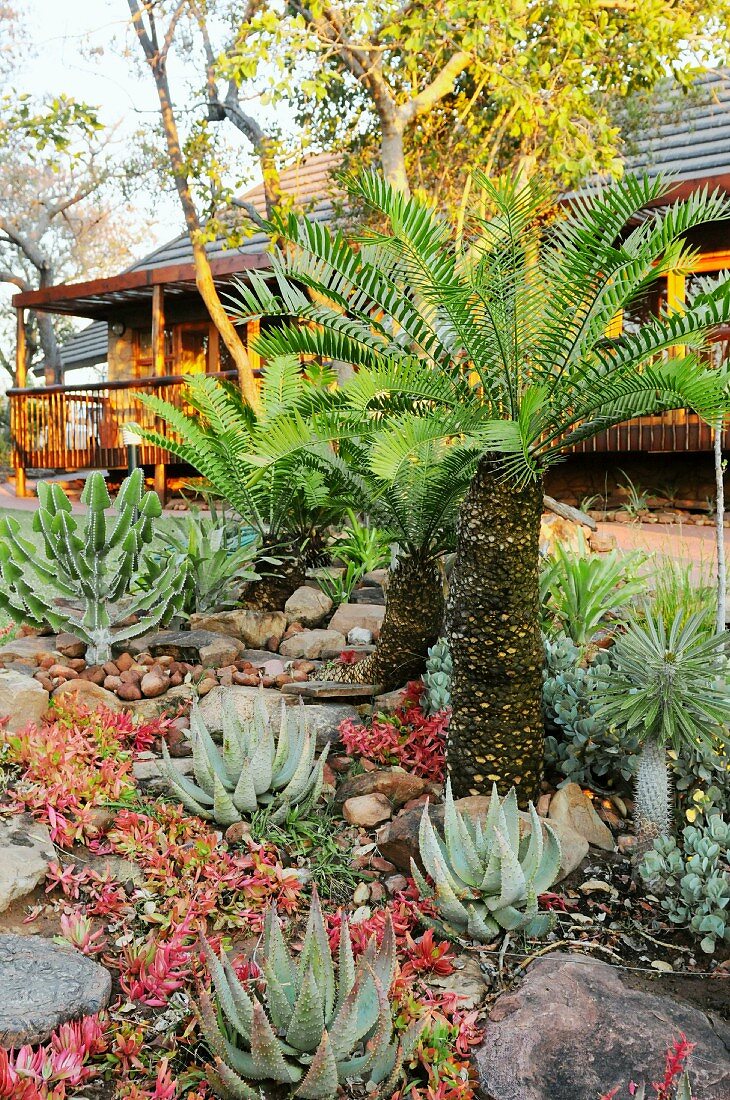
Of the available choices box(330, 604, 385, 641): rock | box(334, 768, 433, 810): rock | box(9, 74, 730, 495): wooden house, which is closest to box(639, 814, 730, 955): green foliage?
box(334, 768, 433, 810): rock

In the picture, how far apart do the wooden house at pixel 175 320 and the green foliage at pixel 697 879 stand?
7.84 meters

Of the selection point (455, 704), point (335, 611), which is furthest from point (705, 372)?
point (335, 611)

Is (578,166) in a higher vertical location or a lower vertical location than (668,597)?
higher

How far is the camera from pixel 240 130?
1002 cm

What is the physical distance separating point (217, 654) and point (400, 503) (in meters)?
1.19

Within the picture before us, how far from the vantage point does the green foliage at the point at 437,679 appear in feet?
13.0

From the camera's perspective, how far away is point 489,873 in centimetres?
272

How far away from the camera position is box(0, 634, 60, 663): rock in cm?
446

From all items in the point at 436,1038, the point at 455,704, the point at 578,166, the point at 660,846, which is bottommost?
the point at 436,1038

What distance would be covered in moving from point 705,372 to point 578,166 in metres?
5.74

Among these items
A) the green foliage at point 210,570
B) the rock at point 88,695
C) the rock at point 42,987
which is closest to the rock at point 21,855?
the rock at point 42,987

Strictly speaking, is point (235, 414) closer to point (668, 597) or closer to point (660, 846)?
point (668, 597)

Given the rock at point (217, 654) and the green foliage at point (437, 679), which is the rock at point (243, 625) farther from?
the green foliage at point (437, 679)

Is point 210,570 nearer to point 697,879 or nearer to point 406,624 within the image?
point 406,624
